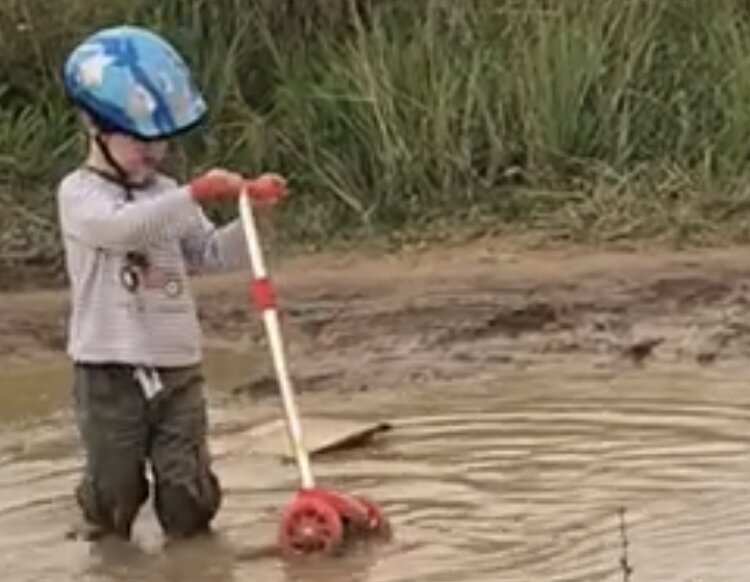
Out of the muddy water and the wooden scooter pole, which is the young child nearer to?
the wooden scooter pole

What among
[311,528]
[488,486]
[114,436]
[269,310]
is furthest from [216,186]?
[488,486]

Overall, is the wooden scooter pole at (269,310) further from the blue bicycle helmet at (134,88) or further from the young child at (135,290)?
the blue bicycle helmet at (134,88)

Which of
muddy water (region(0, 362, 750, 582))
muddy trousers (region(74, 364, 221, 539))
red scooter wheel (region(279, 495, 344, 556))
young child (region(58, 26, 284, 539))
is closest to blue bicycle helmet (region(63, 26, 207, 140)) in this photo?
young child (region(58, 26, 284, 539))

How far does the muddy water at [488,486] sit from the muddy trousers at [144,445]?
110mm

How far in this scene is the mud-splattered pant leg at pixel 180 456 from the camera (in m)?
7.01

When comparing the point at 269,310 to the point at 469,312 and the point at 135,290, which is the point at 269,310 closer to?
the point at 135,290

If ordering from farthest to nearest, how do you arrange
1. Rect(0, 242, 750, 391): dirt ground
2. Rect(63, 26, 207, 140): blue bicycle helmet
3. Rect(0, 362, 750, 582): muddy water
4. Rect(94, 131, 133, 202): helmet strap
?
1. Rect(0, 242, 750, 391): dirt ground
2. Rect(94, 131, 133, 202): helmet strap
3. Rect(63, 26, 207, 140): blue bicycle helmet
4. Rect(0, 362, 750, 582): muddy water

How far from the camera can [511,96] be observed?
42.9 ft

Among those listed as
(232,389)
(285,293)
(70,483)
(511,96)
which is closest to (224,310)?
(285,293)

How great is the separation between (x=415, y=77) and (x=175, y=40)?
168cm

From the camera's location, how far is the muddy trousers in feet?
23.0

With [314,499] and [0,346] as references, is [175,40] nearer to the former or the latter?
[0,346]

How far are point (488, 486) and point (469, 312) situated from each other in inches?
124

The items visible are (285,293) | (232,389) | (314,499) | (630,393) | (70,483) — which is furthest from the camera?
(285,293)
